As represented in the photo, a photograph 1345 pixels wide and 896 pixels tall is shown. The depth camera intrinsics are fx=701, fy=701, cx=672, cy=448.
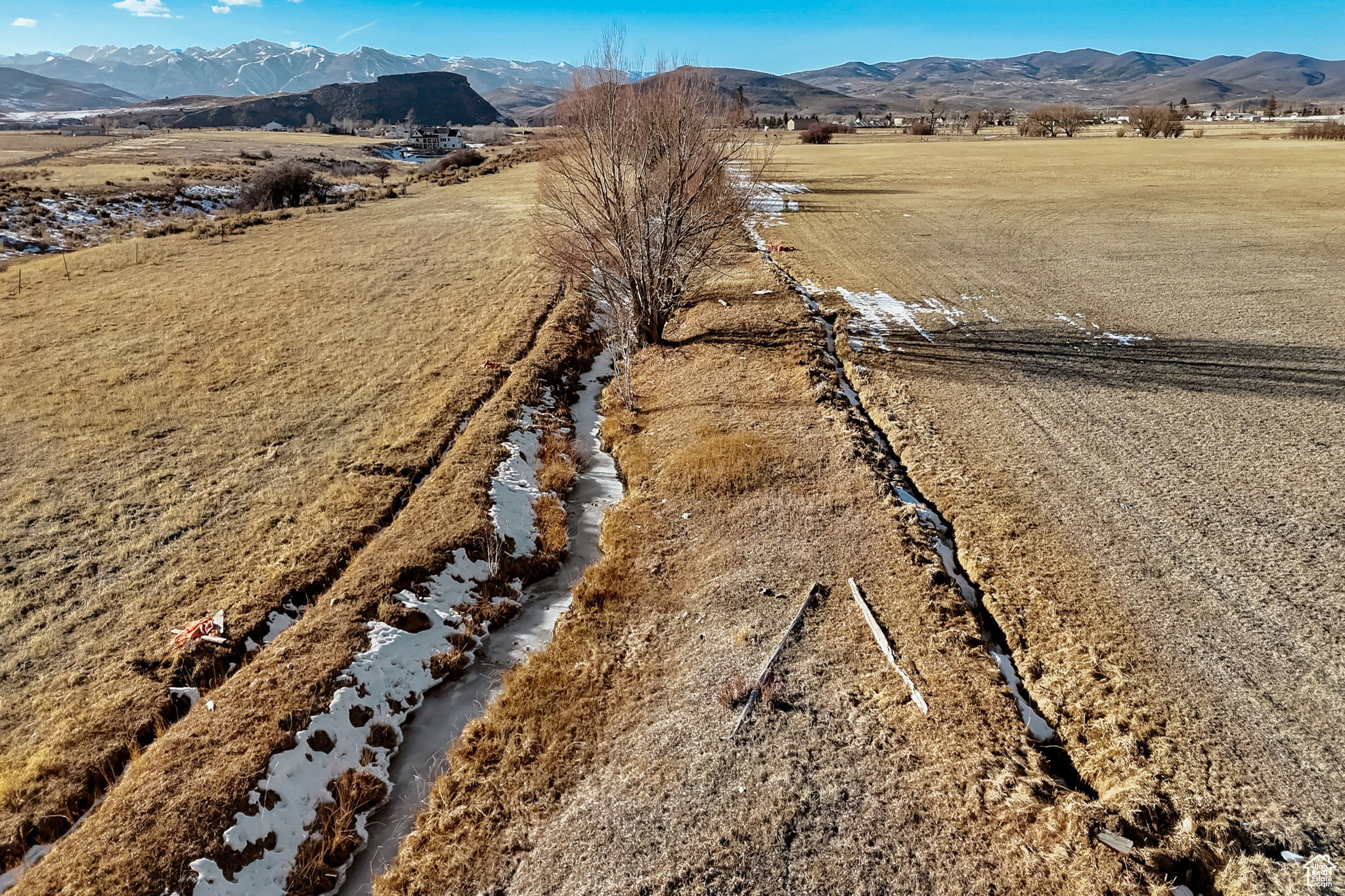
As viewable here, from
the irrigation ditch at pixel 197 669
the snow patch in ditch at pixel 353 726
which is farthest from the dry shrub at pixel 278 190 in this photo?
the snow patch in ditch at pixel 353 726

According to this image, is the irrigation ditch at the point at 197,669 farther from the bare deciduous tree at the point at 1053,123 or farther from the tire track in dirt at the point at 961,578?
the bare deciduous tree at the point at 1053,123

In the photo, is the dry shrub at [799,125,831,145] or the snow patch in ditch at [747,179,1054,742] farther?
the dry shrub at [799,125,831,145]

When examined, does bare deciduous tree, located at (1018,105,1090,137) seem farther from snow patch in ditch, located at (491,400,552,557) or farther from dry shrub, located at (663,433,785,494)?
snow patch in ditch, located at (491,400,552,557)

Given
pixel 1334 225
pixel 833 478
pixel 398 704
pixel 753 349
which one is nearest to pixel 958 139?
pixel 1334 225

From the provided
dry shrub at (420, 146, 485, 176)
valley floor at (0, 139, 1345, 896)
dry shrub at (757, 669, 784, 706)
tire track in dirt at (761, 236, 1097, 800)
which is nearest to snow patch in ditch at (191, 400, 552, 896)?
valley floor at (0, 139, 1345, 896)
